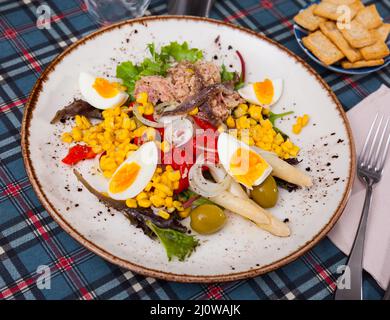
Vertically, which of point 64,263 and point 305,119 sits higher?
point 64,263

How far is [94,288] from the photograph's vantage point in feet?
8.34

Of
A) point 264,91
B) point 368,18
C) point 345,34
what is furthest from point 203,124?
point 368,18

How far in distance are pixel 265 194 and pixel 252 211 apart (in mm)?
149

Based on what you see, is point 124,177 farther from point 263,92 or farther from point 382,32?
point 382,32

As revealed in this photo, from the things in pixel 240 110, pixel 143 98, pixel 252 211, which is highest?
pixel 143 98

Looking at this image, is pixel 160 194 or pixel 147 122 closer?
pixel 160 194

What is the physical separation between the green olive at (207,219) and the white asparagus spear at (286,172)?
45 cm

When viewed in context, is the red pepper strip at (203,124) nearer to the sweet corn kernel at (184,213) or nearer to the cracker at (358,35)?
the sweet corn kernel at (184,213)

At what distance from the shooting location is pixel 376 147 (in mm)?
3119

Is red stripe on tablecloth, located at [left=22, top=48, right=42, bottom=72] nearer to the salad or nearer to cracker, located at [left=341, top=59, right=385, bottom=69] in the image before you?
the salad

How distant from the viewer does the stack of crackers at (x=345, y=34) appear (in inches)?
142

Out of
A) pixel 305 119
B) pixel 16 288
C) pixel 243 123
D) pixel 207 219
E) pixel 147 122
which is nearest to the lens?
pixel 16 288
